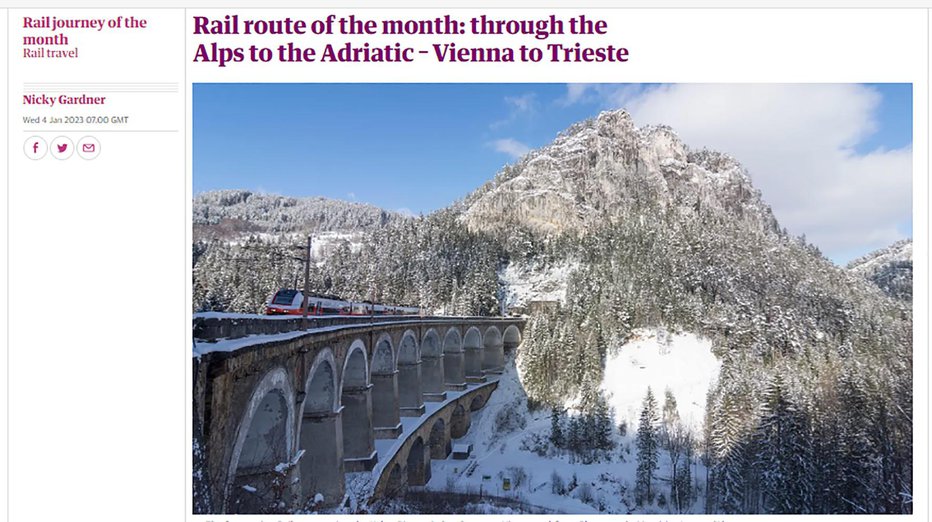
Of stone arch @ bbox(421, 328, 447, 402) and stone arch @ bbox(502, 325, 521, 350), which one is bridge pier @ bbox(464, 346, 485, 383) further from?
stone arch @ bbox(421, 328, 447, 402)

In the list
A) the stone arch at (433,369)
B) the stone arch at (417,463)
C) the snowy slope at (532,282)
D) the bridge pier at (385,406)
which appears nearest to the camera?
the bridge pier at (385,406)

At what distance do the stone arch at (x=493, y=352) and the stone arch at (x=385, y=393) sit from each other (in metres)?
41.4

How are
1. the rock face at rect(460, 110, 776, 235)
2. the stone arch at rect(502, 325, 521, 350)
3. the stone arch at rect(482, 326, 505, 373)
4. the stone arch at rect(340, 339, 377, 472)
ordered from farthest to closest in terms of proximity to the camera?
the rock face at rect(460, 110, 776, 235) < the stone arch at rect(502, 325, 521, 350) < the stone arch at rect(482, 326, 505, 373) < the stone arch at rect(340, 339, 377, 472)

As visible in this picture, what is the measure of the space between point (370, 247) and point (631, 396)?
69.3 m

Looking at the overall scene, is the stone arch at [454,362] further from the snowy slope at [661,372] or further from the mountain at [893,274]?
the mountain at [893,274]

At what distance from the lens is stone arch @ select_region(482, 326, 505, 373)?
2884 inches

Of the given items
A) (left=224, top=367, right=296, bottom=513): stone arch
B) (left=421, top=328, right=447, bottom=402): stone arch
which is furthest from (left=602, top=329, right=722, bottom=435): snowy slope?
(left=224, top=367, right=296, bottom=513): stone arch

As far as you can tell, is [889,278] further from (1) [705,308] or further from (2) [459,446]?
(2) [459,446]

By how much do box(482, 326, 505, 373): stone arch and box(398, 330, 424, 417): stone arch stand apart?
3525 centimetres

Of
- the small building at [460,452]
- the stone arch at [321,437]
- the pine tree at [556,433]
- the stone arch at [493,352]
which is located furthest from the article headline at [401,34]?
the stone arch at [493,352]

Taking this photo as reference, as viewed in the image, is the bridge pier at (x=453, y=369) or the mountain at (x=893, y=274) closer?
the bridge pier at (x=453, y=369)

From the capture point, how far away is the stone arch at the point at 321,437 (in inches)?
783

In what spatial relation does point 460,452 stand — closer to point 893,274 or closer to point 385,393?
point 385,393
